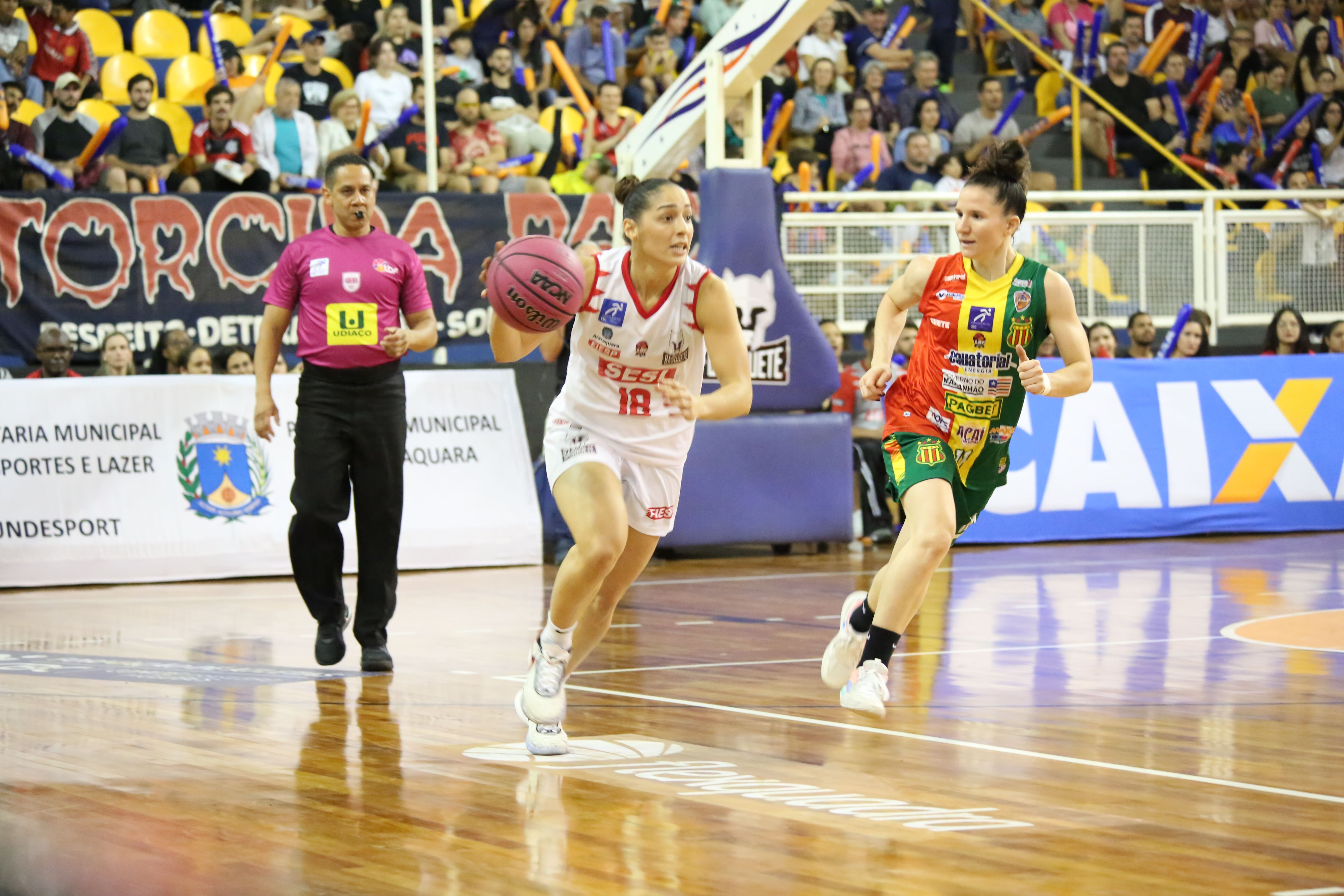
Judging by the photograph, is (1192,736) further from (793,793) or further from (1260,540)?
(1260,540)

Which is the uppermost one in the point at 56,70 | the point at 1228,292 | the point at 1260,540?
the point at 56,70

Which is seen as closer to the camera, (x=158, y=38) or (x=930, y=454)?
(x=930, y=454)

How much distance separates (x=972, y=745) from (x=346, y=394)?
10.7 feet

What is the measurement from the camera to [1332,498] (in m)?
14.1

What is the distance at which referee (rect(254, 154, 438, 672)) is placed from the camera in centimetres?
737

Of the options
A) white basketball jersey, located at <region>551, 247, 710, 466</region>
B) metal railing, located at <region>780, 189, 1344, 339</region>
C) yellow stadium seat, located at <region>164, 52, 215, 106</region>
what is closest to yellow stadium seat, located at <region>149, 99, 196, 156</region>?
yellow stadium seat, located at <region>164, 52, 215, 106</region>

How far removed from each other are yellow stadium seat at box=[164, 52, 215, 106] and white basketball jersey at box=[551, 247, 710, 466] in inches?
441

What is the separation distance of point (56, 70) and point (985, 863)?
13245 mm

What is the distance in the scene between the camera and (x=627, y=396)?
5617 millimetres

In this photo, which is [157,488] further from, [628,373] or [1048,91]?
[1048,91]

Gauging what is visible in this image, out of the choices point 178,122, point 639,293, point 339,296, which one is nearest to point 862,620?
point 639,293

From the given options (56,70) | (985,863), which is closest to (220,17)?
(56,70)

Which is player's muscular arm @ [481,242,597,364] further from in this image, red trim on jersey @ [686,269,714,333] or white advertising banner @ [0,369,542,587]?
white advertising banner @ [0,369,542,587]

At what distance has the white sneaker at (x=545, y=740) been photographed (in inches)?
213
